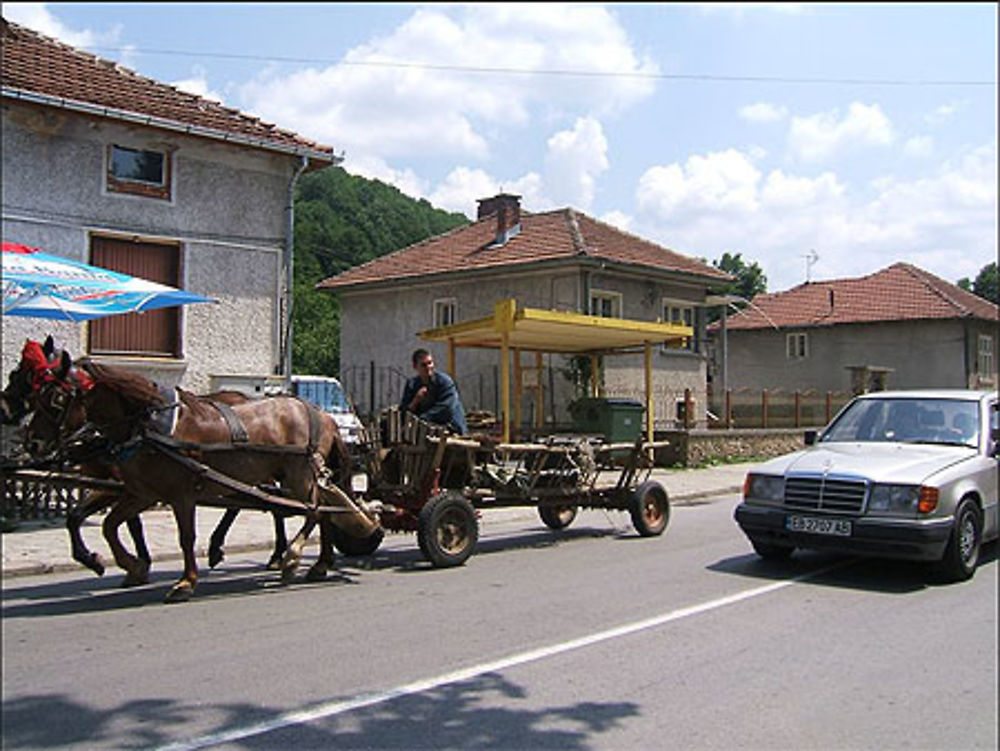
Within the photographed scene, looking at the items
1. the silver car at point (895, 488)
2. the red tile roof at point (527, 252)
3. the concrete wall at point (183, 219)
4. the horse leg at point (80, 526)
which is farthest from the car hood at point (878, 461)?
the red tile roof at point (527, 252)

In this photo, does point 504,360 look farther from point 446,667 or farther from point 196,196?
point 196,196

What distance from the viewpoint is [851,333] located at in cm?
3662

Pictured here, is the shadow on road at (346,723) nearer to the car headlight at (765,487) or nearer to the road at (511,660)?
the road at (511,660)

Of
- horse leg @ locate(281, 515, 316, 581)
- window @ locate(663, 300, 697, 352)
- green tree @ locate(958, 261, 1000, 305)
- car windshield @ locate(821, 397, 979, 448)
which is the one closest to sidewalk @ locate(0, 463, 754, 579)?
horse leg @ locate(281, 515, 316, 581)

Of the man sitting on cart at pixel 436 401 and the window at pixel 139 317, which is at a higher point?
the window at pixel 139 317

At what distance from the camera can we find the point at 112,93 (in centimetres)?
1473

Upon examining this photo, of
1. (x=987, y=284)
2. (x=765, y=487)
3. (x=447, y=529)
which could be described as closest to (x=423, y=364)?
(x=447, y=529)

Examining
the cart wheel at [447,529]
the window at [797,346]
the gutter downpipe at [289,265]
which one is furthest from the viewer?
the window at [797,346]

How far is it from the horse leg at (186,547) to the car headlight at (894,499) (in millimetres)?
5691

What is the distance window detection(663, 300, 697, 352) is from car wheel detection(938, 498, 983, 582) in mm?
16214

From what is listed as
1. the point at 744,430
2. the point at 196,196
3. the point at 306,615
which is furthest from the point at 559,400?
the point at 306,615

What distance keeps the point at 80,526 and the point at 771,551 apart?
6.37m

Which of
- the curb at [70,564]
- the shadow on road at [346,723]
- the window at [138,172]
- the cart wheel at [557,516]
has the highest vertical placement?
the window at [138,172]

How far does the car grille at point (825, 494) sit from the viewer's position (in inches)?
325
